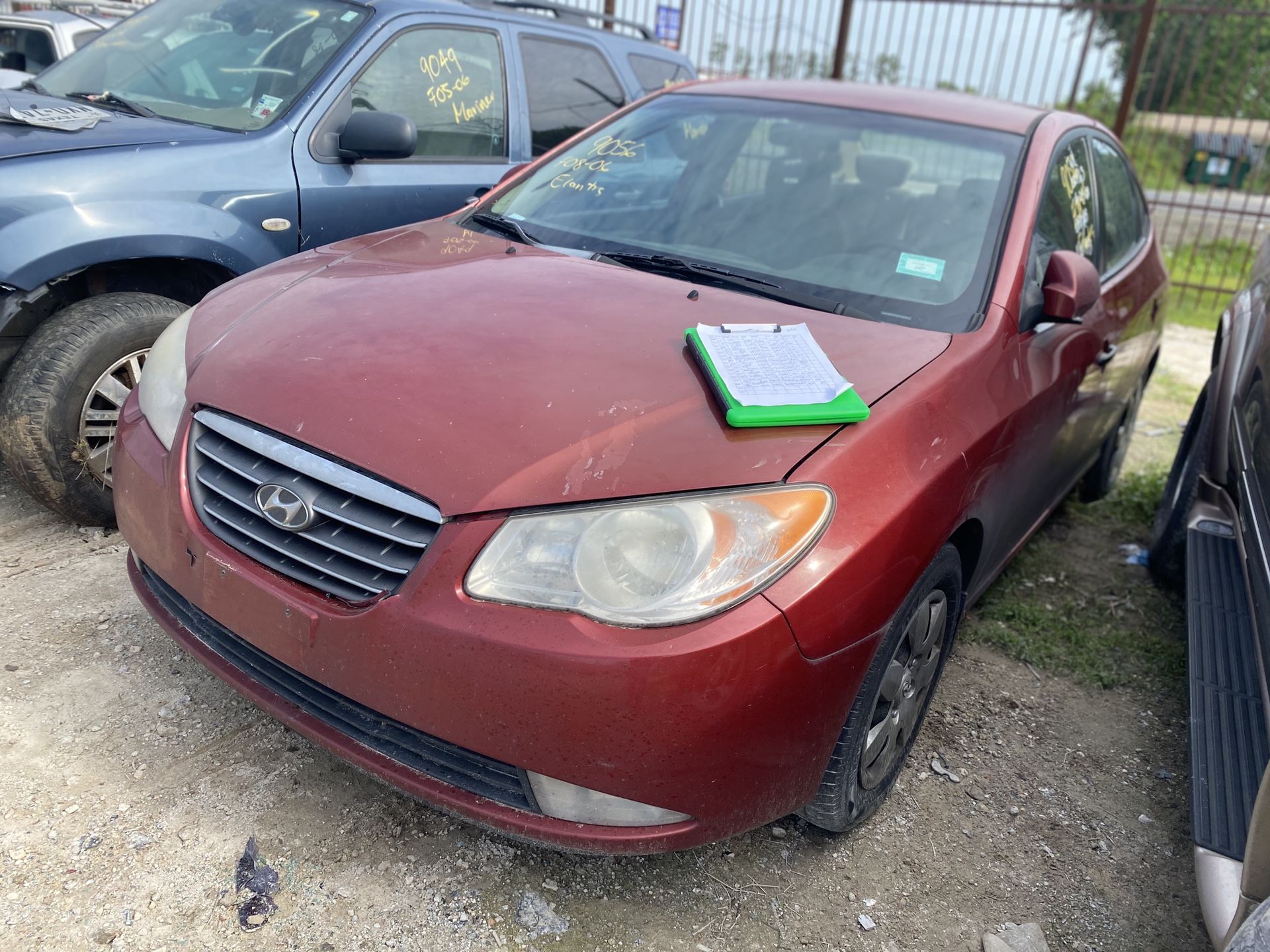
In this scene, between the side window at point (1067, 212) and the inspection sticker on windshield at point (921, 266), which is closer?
the inspection sticker on windshield at point (921, 266)

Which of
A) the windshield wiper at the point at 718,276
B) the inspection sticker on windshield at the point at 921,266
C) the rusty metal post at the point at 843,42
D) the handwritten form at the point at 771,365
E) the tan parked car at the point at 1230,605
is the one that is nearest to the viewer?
the tan parked car at the point at 1230,605

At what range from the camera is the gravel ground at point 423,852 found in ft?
6.29

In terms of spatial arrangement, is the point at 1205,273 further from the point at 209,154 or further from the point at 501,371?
the point at 501,371

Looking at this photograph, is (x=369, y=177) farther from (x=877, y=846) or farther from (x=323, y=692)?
(x=877, y=846)

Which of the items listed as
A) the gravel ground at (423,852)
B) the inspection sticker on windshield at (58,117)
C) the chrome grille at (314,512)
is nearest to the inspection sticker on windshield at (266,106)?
the inspection sticker on windshield at (58,117)

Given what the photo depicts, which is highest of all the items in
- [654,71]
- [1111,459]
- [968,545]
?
[654,71]

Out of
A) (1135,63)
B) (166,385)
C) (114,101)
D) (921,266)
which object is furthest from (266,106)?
(1135,63)

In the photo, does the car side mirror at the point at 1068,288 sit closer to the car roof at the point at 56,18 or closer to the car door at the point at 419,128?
the car door at the point at 419,128

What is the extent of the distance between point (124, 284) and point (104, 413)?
0.46 metres

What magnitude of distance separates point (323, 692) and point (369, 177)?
245 cm

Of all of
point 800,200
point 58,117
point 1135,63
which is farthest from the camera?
point 1135,63

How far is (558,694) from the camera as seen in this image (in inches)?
65.7

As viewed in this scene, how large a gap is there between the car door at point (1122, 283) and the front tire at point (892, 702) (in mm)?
1385

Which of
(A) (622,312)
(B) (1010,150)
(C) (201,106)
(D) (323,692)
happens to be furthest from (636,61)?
(D) (323,692)
